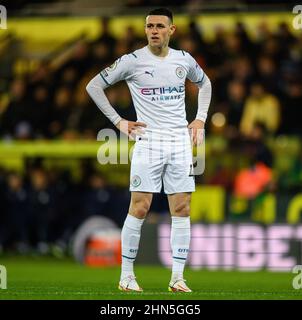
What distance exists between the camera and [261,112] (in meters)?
19.2

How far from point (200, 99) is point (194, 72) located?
1.11 ft

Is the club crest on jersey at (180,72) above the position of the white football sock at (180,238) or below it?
above

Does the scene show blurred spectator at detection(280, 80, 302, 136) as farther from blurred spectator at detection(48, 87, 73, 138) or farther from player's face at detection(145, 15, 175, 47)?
player's face at detection(145, 15, 175, 47)

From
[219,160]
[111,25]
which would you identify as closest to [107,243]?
[219,160]

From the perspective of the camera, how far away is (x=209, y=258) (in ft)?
53.1

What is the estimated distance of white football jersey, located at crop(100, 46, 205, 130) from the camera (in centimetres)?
1045

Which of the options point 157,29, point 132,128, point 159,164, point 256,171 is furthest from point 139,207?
point 256,171

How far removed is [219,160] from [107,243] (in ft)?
9.83

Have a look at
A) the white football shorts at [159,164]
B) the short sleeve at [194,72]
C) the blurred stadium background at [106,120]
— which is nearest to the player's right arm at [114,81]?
the white football shorts at [159,164]

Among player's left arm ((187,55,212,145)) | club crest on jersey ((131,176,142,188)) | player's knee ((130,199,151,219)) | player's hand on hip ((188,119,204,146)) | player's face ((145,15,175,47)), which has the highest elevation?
player's face ((145,15,175,47))

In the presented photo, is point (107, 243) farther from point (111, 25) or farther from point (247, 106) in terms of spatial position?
point (111, 25)

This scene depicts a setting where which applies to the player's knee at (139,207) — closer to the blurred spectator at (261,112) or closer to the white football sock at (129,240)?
the white football sock at (129,240)

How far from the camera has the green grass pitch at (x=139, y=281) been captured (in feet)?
33.2

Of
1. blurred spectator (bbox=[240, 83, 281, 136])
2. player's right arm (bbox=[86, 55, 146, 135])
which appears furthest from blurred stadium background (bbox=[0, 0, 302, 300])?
player's right arm (bbox=[86, 55, 146, 135])
